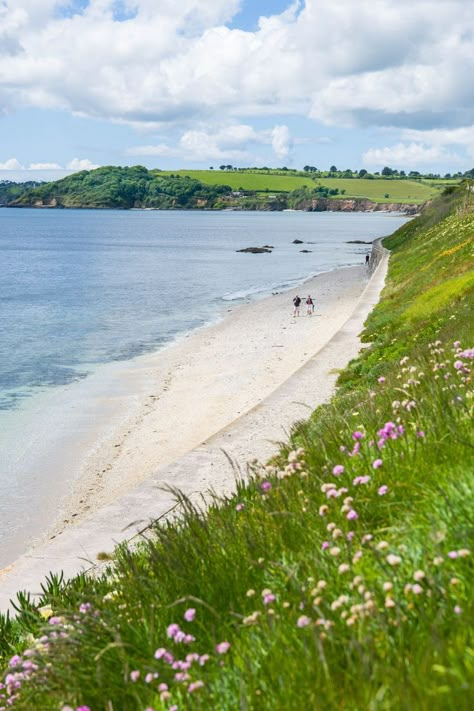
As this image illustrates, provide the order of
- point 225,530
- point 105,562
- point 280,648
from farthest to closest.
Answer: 1. point 105,562
2. point 225,530
3. point 280,648

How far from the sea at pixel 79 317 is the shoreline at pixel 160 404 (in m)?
0.18

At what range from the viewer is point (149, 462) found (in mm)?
18344

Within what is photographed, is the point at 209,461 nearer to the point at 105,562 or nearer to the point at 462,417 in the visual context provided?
the point at 105,562

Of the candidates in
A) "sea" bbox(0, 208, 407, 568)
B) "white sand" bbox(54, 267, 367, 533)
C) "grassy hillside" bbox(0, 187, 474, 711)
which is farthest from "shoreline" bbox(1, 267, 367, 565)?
"grassy hillside" bbox(0, 187, 474, 711)

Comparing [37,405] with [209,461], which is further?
[37,405]

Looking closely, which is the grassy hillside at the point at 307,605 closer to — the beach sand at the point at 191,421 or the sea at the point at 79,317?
the beach sand at the point at 191,421

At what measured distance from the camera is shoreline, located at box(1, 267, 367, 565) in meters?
16.9

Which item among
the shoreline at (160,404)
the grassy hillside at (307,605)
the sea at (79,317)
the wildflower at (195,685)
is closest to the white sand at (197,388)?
the shoreline at (160,404)

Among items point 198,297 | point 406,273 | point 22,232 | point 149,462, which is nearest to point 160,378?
point 149,462

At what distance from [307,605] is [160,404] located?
21.3 metres

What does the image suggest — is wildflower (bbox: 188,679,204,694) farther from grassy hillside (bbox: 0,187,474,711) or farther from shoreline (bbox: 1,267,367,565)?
shoreline (bbox: 1,267,367,565)

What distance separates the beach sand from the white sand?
50mm

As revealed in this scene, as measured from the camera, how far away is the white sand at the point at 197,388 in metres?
17.8

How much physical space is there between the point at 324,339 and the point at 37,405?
45.6 ft
